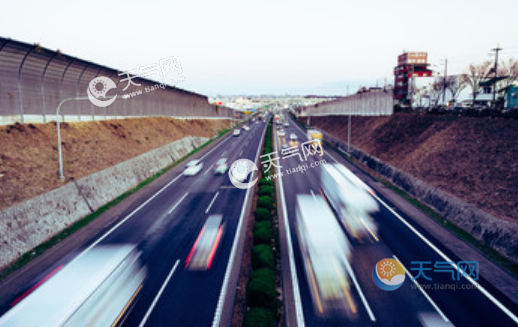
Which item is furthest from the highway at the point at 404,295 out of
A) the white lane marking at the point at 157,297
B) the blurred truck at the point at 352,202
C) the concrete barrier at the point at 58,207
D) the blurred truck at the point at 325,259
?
the concrete barrier at the point at 58,207

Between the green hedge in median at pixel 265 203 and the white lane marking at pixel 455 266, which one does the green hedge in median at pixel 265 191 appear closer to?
the green hedge in median at pixel 265 203

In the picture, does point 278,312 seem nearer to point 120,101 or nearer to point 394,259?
point 394,259

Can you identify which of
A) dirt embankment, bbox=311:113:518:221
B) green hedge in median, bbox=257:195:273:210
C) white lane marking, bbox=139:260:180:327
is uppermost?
dirt embankment, bbox=311:113:518:221

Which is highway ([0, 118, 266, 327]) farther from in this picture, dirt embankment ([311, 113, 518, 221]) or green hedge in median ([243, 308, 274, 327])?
dirt embankment ([311, 113, 518, 221])

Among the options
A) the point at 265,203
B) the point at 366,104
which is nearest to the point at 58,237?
the point at 265,203

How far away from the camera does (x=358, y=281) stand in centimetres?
1487

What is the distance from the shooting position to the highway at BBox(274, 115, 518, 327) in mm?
12227

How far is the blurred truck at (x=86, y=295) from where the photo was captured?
1191cm

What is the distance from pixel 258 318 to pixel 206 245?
318 inches

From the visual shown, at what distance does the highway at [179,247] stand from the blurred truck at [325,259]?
12.3 feet

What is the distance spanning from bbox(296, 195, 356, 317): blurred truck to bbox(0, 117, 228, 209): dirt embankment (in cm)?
Answer: 1712

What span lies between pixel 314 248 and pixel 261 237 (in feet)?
10.1

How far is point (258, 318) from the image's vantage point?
11289 millimetres

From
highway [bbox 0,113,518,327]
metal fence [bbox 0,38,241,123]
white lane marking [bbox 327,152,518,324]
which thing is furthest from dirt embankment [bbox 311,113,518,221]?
metal fence [bbox 0,38,241,123]
